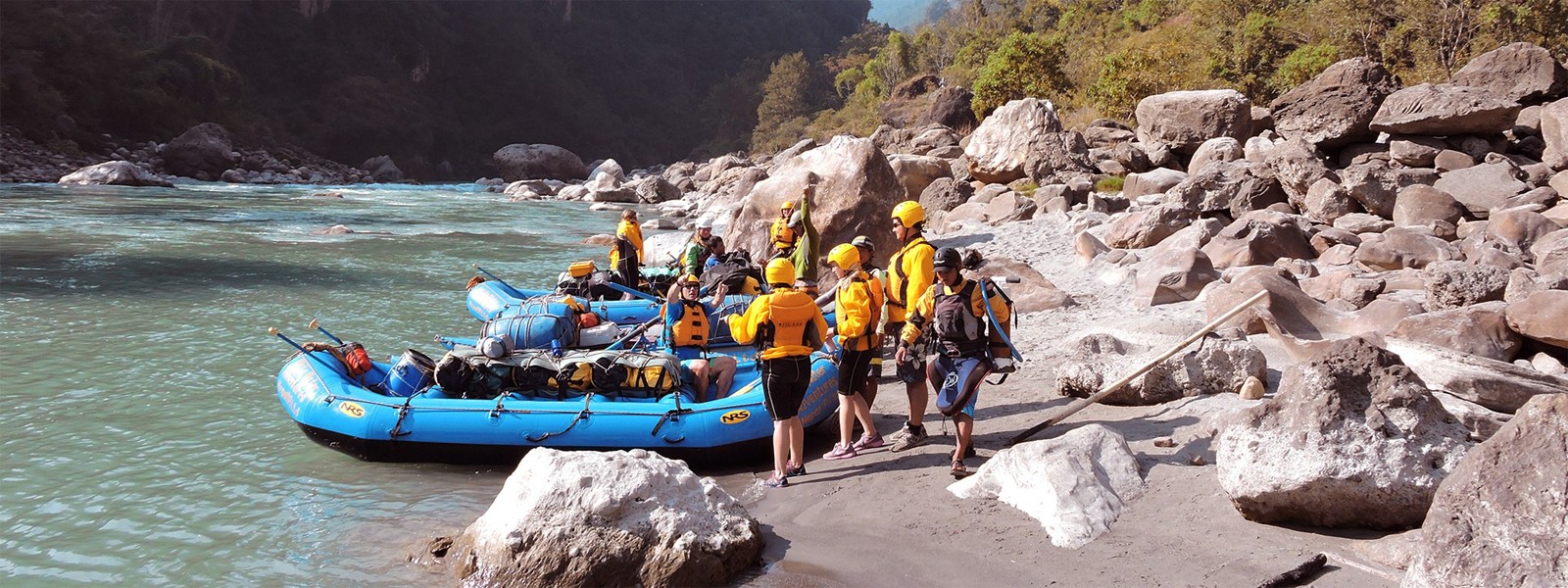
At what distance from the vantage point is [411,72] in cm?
7119

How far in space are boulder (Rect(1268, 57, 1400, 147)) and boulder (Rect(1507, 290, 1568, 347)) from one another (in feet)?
28.4

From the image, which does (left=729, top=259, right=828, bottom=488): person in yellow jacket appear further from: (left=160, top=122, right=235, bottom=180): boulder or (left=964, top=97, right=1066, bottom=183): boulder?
(left=160, top=122, right=235, bottom=180): boulder

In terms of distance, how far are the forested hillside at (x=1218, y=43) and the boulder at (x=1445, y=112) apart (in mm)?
7000

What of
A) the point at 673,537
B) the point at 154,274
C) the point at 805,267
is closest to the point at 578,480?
the point at 673,537

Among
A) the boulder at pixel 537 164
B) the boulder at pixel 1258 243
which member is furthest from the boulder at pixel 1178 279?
the boulder at pixel 537 164

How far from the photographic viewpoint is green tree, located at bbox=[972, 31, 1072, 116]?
28312 millimetres

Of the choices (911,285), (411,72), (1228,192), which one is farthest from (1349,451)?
(411,72)

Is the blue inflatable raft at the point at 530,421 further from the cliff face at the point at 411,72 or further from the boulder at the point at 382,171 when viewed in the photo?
the boulder at the point at 382,171

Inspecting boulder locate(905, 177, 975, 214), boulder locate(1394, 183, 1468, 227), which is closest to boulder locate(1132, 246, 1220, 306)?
boulder locate(1394, 183, 1468, 227)

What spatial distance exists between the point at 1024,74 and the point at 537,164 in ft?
106

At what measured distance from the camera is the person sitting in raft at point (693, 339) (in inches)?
261

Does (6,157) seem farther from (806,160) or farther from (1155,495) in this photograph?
(1155,495)

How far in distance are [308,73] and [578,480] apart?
67.6 meters

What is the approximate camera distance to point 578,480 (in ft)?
13.8
